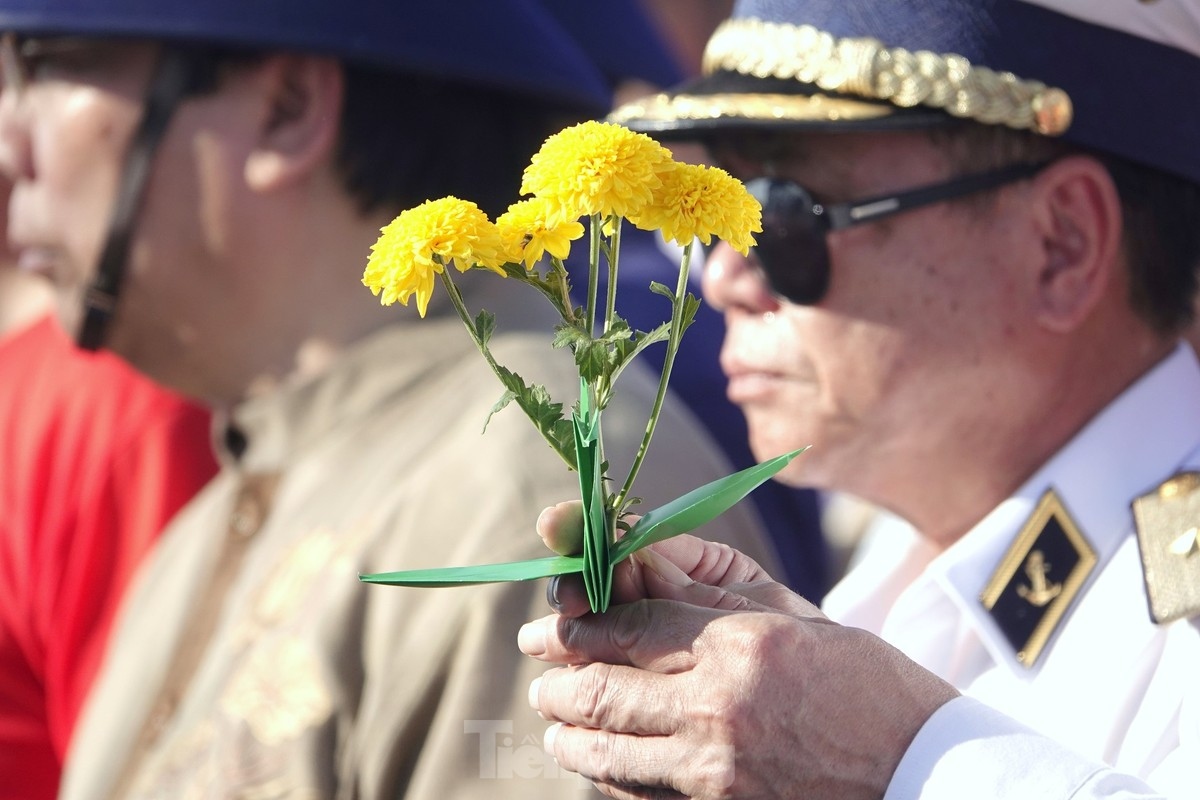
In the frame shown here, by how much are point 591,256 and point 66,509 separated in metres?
2.95

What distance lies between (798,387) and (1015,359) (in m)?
0.27

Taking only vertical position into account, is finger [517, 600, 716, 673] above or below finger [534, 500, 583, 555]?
below

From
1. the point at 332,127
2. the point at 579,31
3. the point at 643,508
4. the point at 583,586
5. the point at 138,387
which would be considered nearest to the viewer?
the point at 583,586

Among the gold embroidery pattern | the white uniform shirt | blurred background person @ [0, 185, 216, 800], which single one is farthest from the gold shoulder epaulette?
blurred background person @ [0, 185, 216, 800]

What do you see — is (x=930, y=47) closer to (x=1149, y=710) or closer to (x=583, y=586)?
(x=1149, y=710)

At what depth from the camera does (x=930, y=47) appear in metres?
2.18

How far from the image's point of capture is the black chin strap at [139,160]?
313 centimetres

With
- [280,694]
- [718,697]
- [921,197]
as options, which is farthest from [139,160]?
[718,697]

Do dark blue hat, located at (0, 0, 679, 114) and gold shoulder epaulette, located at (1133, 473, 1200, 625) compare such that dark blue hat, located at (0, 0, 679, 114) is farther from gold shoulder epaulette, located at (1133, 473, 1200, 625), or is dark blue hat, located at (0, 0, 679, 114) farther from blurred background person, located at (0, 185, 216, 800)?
gold shoulder epaulette, located at (1133, 473, 1200, 625)

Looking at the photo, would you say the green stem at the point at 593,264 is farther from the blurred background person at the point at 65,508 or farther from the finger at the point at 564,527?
the blurred background person at the point at 65,508

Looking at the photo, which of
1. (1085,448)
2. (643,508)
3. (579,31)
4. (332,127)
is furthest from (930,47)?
(579,31)

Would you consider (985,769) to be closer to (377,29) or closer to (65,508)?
(377,29)

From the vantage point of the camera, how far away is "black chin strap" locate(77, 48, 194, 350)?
3.13m

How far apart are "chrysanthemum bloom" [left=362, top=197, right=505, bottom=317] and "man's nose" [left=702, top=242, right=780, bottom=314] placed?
0.88m
